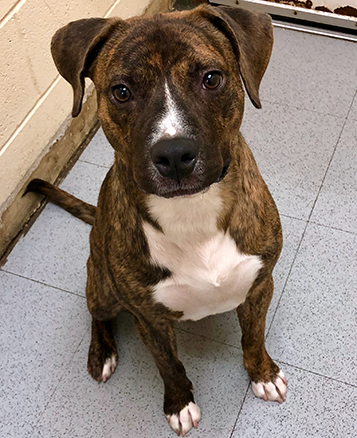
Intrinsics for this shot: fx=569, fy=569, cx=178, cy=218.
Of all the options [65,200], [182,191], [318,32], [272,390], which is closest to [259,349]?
[272,390]

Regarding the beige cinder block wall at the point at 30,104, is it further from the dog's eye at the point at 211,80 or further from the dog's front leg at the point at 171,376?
the dog's eye at the point at 211,80

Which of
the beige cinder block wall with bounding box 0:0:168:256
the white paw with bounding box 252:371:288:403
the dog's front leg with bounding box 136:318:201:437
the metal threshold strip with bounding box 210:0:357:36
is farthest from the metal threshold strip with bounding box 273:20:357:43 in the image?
the dog's front leg with bounding box 136:318:201:437

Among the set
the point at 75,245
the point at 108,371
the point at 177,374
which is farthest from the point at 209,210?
the point at 75,245

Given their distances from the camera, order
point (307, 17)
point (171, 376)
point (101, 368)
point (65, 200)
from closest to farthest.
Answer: point (171, 376), point (101, 368), point (65, 200), point (307, 17)

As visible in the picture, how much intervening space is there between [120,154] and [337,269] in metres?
1.15

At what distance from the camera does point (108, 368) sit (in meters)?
1.98

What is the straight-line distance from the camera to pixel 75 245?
92.8 inches

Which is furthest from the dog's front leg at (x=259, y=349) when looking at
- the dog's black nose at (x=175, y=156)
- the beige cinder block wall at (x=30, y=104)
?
the beige cinder block wall at (x=30, y=104)

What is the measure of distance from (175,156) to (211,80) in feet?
0.70

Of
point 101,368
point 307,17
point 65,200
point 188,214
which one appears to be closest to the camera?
point 188,214

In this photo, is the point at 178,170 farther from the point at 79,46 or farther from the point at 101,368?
the point at 101,368

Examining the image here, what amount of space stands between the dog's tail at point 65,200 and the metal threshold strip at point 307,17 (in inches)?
59.6

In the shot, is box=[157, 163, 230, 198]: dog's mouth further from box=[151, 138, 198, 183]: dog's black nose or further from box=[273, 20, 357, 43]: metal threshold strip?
box=[273, 20, 357, 43]: metal threshold strip

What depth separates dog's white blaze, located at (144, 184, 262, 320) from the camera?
4.66 feet
